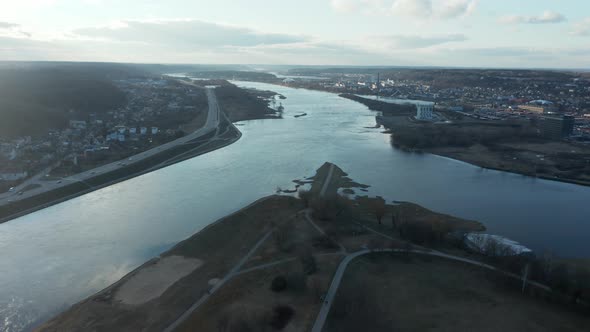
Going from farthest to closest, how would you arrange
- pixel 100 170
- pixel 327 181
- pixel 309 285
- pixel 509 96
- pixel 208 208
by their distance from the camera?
1. pixel 509 96
2. pixel 100 170
3. pixel 327 181
4. pixel 208 208
5. pixel 309 285

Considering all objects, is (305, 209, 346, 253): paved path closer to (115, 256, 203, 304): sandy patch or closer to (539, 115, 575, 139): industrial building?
(115, 256, 203, 304): sandy patch

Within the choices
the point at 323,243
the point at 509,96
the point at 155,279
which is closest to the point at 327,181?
the point at 323,243

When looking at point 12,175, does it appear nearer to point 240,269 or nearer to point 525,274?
point 240,269

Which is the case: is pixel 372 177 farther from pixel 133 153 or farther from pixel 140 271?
pixel 133 153

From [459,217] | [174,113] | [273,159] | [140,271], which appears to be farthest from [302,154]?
[174,113]

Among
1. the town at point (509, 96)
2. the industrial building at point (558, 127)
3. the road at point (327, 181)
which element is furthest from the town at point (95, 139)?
the town at point (509, 96)

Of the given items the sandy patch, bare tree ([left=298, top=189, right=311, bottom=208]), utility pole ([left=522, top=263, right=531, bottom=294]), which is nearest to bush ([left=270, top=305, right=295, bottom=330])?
the sandy patch
